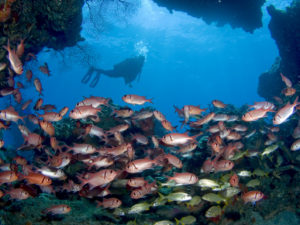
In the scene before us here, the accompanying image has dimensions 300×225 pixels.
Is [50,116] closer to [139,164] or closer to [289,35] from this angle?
[139,164]

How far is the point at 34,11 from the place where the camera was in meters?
8.95

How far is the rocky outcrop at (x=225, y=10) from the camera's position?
1738cm

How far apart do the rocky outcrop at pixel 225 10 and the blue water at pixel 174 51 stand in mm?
4160

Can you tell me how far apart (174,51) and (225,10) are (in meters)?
44.3

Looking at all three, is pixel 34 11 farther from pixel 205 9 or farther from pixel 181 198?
pixel 205 9

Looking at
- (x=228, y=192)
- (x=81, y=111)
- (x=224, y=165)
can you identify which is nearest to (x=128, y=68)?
(x=81, y=111)

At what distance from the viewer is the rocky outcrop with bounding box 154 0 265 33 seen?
1738cm

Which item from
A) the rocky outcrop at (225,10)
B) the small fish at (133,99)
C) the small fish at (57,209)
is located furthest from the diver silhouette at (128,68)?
the small fish at (57,209)

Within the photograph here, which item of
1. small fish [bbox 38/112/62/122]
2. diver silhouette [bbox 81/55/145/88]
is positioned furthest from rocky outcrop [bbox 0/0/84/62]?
diver silhouette [bbox 81/55/145/88]

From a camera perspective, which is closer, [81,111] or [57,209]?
[57,209]

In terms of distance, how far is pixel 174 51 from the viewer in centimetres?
6156

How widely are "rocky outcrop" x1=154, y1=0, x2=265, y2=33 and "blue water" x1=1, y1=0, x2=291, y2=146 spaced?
13.6 feet

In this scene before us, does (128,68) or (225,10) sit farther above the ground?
(128,68)

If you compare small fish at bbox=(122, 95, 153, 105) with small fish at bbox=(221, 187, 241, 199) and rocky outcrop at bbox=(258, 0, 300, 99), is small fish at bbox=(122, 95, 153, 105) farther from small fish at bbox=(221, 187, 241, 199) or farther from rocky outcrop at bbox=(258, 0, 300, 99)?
rocky outcrop at bbox=(258, 0, 300, 99)
